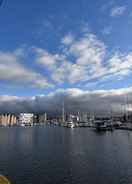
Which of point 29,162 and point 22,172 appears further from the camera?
point 29,162

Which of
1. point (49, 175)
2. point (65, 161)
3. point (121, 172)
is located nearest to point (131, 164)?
point (121, 172)

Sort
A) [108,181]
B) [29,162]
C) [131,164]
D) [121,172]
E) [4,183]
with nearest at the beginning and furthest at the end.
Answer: [4,183] < [108,181] < [121,172] < [131,164] < [29,162]

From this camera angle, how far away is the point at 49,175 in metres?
42.8

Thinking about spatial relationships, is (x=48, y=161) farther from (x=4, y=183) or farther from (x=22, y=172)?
(x=4, y=183)

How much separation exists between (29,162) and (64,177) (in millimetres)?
16284

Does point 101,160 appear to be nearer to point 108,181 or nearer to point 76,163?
point 76,163

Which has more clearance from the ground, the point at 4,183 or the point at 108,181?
the point at 4,183

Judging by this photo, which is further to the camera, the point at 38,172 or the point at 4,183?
the point at 38,172

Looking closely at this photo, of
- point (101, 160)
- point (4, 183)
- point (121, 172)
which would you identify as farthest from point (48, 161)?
point (4, 183)

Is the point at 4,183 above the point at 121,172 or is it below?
above

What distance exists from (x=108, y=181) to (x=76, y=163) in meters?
15.2

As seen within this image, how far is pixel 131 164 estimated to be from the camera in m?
51.0

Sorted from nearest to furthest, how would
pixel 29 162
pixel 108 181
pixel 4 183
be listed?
pixel 4 183
pixel 108 181
pixel 29 162

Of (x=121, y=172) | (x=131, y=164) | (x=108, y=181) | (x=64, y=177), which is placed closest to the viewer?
(x=108, y=181)
